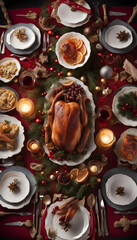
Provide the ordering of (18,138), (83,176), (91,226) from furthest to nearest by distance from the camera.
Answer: (18,138) < (83,176) < (91,226)

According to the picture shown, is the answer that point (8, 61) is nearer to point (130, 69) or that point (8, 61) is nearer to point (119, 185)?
point (130, 69)

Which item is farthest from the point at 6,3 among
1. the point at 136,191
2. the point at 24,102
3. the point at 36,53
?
the point at 136,191

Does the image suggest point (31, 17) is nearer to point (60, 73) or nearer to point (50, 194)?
point (60, 73)

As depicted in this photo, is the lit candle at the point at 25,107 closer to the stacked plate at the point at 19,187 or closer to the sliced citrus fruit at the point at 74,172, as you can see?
the stacked plate at the point at 19,187

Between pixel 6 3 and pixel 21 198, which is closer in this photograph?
pixel 21 198

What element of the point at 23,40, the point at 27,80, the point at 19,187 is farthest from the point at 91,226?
the point at 23,40
